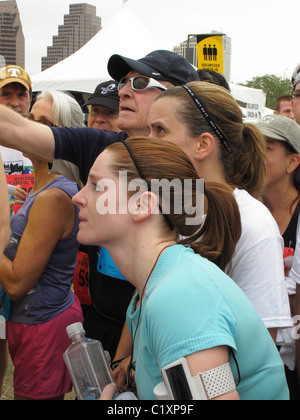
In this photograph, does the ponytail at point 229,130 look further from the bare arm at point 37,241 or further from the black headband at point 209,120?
the bare arm at point 37,241

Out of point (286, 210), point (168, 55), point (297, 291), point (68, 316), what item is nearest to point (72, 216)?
point (68, 316)

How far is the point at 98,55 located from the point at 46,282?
758 centimetres

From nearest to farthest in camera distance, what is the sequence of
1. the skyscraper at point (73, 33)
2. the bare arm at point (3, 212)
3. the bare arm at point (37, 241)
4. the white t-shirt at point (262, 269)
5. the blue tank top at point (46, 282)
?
1. the white t-shirt at point (262, 269)
2. the bare arm at point (3, 212)
3. the bare arm at point (37, 241)
4. the blue tank top at point (46, 282)
5. the skyscraper at point (73, 33)

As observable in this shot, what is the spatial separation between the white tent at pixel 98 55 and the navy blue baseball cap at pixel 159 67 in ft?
19.9

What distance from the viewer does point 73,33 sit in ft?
59.4

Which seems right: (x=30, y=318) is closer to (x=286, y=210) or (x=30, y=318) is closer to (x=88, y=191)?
(x=88, y=191)

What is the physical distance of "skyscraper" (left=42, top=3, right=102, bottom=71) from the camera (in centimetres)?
1698

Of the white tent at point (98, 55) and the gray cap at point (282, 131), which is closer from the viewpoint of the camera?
the gray cap at point (282, 131)

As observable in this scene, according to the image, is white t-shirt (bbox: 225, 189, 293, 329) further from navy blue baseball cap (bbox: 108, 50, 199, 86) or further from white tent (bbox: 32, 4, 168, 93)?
white tent (bbox: 32, 4, 168, 93)

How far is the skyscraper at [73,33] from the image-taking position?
669 inches

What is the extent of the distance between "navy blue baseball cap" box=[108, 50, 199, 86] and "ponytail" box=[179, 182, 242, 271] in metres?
0.94

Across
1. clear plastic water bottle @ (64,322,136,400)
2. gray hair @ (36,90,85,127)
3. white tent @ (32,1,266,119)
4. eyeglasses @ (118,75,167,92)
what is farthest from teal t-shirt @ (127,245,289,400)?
white tent @ (32,1,266,119)

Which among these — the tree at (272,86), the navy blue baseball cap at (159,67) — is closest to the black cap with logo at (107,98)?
the navy blue baseball cap at (159,67)

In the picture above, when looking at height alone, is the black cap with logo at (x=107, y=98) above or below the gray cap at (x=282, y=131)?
above
